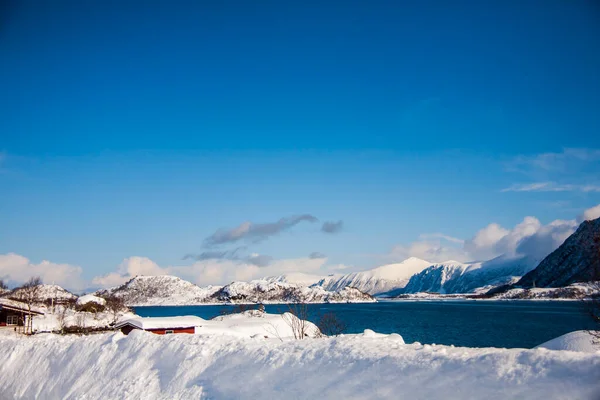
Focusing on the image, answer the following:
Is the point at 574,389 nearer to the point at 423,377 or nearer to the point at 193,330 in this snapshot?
the point at 423,377

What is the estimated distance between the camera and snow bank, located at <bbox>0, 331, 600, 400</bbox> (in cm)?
973

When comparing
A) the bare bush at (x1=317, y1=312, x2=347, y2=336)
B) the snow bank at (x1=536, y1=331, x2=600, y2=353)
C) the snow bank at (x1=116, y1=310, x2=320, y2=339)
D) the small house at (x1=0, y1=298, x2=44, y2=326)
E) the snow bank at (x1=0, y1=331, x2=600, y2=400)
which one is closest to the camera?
the snow bank at (x1=0, y1=331, x2=600, y2=400)

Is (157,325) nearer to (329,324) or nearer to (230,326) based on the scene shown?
(230,326)

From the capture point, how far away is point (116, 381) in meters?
17.0

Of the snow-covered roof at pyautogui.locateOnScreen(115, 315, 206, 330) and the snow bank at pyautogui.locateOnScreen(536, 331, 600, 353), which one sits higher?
the snow-covered roof at pyautogui.locateOnScreen(115, 315, 206, 330)

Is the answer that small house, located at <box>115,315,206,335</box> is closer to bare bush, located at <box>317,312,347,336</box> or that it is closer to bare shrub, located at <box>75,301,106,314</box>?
bare bush, located at <box>317,312,347,336</box>

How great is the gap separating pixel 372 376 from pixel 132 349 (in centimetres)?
1147

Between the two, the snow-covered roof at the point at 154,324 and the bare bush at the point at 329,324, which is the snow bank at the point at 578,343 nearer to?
the bare bush at the point at 329,324

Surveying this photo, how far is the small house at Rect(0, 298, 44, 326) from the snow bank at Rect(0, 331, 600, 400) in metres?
32.9

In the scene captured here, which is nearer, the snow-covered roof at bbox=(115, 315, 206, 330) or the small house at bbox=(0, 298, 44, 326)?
the snow-covered roof at bbox=(115, 315, 206, 330)

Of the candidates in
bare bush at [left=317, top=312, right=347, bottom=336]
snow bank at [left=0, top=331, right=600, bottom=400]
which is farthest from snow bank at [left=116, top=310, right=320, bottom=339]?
snow bank at [left=0, top=331, right=600, bottom=400]

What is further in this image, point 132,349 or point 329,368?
point 132,349

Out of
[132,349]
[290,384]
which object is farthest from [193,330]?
[290,384]

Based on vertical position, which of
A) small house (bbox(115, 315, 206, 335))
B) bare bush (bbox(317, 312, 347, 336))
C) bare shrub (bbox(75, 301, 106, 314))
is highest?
bare shrub (bbox(75, 301, 106, 314))
